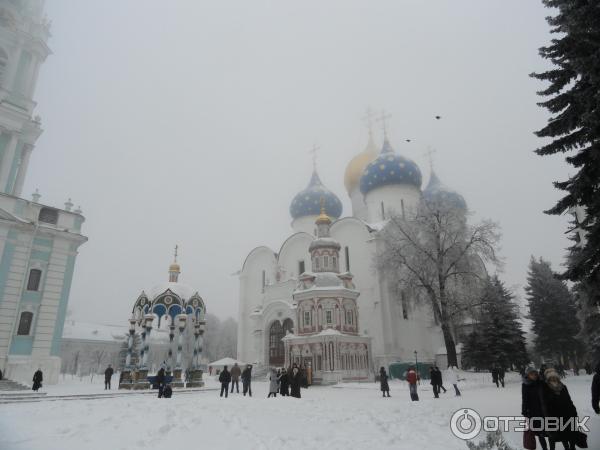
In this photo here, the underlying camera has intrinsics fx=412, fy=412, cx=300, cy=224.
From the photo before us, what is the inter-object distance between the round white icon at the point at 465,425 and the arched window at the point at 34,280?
716 inches

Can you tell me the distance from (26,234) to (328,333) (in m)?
15.2

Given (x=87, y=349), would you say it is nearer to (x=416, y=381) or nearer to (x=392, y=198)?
(x=392, y=198)

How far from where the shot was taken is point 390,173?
3180 cm

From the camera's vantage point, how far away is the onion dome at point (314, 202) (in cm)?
3478

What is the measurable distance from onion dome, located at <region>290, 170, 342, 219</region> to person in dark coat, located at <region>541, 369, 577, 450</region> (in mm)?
29547

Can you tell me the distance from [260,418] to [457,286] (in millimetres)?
16853

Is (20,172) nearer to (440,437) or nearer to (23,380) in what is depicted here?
(23,380)

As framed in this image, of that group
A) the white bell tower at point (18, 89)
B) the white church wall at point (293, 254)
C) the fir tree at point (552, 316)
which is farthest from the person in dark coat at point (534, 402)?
the fir tree at point (552, 316)

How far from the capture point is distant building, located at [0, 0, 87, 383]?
17281 mm

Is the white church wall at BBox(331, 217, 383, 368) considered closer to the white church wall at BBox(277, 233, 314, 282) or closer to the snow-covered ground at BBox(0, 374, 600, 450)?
the white church wall at BBox(277, 233, 314, 282)

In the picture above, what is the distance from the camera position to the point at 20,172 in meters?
21.1

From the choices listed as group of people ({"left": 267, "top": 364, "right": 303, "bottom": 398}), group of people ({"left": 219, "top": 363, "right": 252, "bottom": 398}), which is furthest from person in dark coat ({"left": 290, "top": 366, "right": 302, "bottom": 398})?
group of people ({"left": 219, "top": 363, "right": 252, "bottom": 398})

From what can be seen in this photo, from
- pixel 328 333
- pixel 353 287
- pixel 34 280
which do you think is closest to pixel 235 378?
pixel 328 333

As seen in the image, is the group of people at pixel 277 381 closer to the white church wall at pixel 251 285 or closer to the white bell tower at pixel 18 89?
the white bell tower at pixel 18 89
